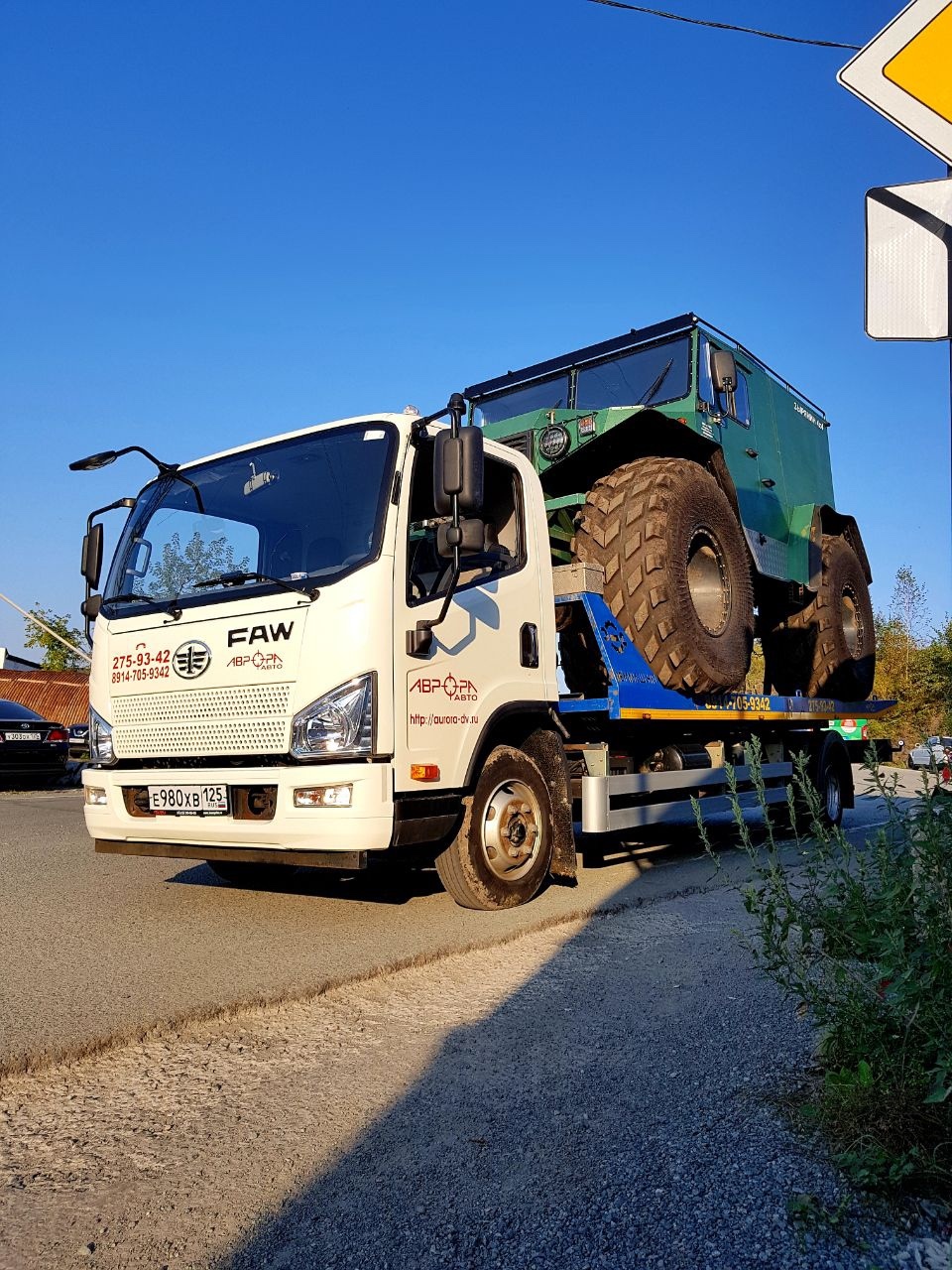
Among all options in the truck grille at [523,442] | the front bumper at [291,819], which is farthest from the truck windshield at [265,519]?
the truck grille at [523,442]

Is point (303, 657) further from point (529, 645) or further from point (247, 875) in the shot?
point (247, 875)

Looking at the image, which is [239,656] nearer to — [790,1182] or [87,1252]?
A: [87,1252]

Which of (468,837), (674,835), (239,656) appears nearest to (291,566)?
(239,656)

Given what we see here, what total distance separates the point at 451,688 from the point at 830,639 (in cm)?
581

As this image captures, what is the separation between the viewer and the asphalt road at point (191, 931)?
3543mm

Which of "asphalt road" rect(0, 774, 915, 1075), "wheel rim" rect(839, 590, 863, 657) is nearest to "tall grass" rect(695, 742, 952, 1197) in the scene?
"asphalt road" rect(0, 774, 915, 1075)

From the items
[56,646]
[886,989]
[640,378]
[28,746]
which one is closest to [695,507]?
[640,378]

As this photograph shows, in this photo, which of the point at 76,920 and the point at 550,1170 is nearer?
the point at 550,1170

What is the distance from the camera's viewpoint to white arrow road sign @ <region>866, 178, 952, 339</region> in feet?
8.79

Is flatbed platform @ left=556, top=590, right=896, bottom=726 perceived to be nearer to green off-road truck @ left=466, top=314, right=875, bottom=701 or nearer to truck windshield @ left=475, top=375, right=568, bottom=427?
green off-road truck @ left=466, top=314, right=875, bottom=701

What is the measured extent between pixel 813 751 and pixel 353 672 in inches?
256

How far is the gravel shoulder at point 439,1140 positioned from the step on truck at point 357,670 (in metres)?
1.11

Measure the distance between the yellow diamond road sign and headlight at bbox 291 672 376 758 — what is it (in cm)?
298

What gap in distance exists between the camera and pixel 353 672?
14.8 ft
